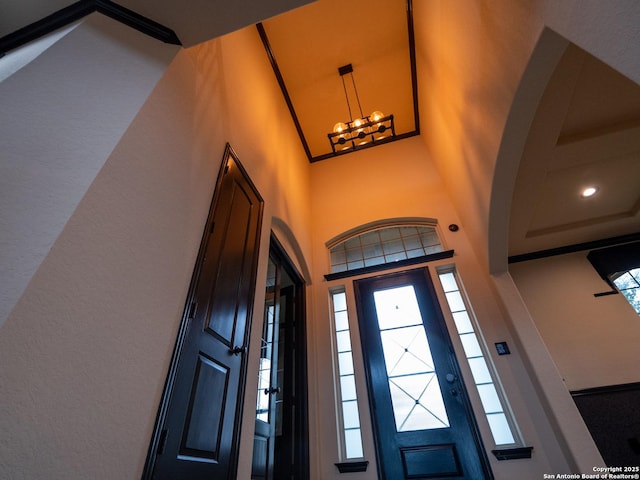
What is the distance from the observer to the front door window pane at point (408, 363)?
2.89m

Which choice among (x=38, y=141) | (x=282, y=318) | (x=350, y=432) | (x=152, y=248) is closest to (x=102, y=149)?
(x=38, y=141)

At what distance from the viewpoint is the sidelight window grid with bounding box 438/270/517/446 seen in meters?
2.66

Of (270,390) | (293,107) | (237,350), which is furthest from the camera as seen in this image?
(293,107)

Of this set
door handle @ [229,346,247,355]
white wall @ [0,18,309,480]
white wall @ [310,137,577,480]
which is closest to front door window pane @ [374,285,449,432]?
white wall @ [310,137,577,480]

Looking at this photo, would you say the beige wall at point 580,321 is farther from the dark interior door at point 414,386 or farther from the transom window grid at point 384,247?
the dark interior door at point 414,386

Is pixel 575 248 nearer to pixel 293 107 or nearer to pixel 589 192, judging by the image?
pixel 589 192

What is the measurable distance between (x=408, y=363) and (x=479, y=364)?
26.3 inches

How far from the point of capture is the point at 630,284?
3.72 meters

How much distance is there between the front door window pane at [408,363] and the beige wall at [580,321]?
163cm

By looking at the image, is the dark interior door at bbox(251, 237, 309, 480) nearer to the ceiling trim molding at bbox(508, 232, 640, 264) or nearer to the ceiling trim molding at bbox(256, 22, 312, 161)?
the ceiling trim molding at bbox(256, 22, 312, 161)

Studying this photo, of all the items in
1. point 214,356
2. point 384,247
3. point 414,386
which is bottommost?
point 214,356

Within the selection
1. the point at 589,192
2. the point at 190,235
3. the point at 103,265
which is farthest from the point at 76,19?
the point at 589,192

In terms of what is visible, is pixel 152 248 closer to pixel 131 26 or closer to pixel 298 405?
pixel 131 26

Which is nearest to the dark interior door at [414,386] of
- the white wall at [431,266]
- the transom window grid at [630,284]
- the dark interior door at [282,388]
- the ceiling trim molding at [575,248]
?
the white wall at [431,266]
